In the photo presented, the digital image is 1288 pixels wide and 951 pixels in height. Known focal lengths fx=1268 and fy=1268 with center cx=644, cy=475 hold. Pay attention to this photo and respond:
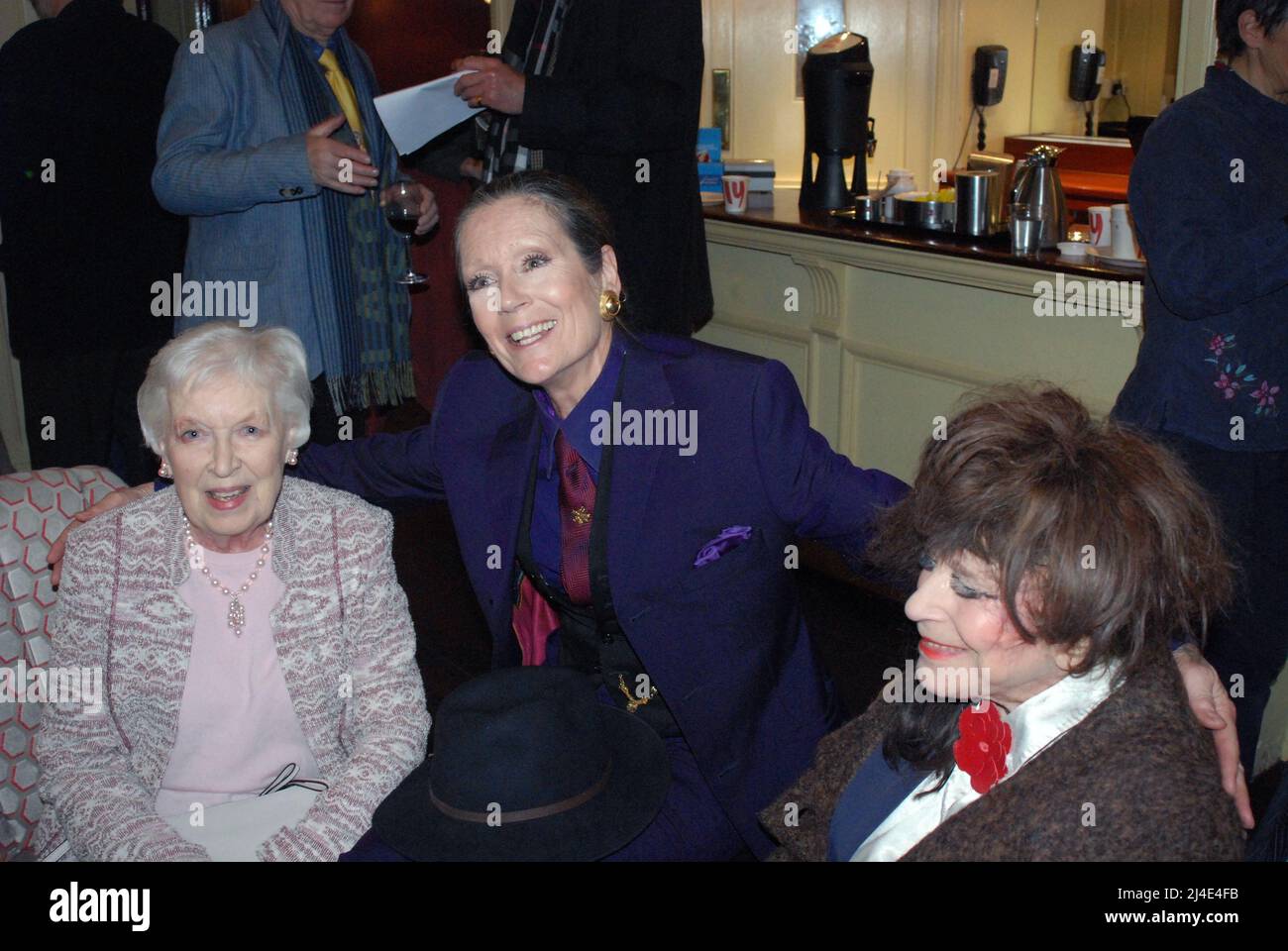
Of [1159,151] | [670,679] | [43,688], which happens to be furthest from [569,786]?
[1159,151]

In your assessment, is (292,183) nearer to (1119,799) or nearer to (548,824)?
(548,824)

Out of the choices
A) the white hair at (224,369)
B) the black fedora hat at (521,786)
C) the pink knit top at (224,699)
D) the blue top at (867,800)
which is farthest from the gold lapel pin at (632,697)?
the white hair at (224,369)

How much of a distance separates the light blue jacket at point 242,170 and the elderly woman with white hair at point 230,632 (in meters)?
0.92

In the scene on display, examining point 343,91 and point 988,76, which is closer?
point 343,91

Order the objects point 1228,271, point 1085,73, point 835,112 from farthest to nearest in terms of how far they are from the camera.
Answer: point 1085,73 → point 835,112 → point 1228,271

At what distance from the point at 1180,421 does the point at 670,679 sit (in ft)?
3.71

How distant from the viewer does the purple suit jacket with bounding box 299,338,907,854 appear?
1.71 meters

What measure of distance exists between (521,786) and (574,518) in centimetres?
46

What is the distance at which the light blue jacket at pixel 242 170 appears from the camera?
2566mm

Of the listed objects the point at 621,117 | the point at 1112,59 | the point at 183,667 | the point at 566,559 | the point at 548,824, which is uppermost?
the point at 1112,59

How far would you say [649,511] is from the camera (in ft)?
5.77

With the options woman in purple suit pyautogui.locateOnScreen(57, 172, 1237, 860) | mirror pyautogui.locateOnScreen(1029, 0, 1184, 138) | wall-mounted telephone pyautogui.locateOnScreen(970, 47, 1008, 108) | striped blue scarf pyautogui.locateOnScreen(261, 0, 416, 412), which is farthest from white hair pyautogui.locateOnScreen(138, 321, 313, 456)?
mirror pyautogui.locateOnScreen(1029, 0, 1184, 138)

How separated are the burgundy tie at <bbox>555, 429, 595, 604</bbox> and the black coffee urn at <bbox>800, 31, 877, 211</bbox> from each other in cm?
272

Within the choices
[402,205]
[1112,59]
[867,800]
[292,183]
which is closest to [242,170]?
[292,183]
